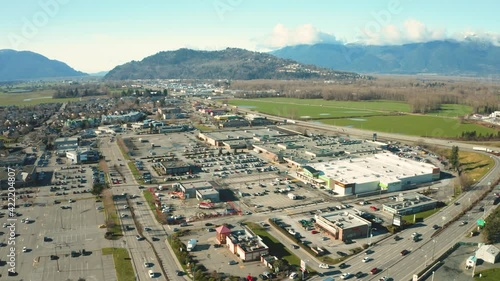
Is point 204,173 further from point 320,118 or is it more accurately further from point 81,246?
point 320,118

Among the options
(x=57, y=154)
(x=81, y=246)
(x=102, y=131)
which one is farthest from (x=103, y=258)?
(x=102, y=131)

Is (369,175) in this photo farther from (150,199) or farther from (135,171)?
(135,171)

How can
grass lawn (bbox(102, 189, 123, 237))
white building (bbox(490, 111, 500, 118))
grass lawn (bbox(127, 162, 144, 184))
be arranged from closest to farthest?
grass lawn (bbox(102, 189, 123, 237)) < grass lawn (bbox(127, 162, 144, 184)) < white building (bbox(490, 111, 500, 118))

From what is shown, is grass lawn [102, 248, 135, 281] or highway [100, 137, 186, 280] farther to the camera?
highway [100, 137, 186, 280]

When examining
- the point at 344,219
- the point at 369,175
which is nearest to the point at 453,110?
the point at 369,175

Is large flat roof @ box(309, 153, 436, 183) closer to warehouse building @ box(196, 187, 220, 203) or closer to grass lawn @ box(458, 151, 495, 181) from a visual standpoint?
grass lawn @ box(458, 151, 495, 181)

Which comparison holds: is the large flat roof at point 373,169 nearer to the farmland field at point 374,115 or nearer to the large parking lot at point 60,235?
the farmland field at point 374,115

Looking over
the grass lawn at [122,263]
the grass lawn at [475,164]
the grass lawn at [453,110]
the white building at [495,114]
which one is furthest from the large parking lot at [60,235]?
the grass lawn at [453,110]

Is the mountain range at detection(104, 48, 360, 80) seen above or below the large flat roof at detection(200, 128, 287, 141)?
above

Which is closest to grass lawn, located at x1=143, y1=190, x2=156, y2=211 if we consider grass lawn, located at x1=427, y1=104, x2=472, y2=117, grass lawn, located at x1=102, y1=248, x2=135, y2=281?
grass lawn, located at x1=102, y1=248, x2=135, y2=281
